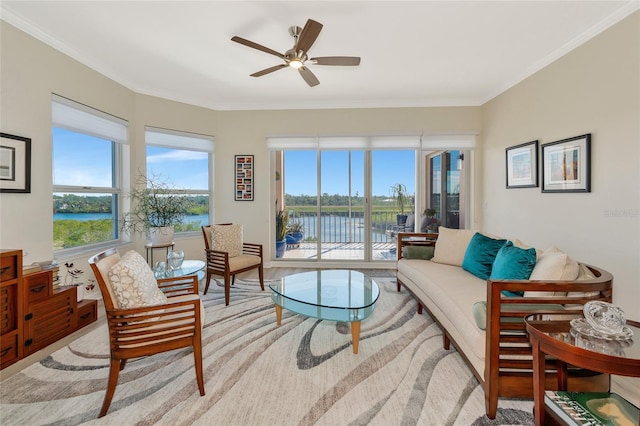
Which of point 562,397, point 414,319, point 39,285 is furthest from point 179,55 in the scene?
point 562,397

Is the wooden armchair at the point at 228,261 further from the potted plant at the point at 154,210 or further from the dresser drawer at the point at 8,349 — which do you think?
the dresser drawer at the point at 8,349

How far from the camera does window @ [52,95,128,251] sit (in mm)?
3076

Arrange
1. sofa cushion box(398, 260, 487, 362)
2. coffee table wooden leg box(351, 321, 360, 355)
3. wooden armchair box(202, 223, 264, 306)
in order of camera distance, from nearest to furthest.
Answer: sofa cushion box(398, 260, 487, 362) → coffee table wooden leg box(351, 321, 360, 355) → wooden armchair box(202, 223, 264, 306)

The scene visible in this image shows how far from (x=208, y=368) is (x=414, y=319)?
1.98 metres

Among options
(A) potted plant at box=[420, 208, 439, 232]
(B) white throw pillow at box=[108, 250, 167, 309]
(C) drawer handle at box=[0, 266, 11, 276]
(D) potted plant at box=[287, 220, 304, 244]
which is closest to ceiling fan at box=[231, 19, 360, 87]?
(B) white throw pillow at box=[108, 250, 167, 309]

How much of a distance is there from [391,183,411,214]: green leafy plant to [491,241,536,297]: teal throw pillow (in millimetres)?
2728

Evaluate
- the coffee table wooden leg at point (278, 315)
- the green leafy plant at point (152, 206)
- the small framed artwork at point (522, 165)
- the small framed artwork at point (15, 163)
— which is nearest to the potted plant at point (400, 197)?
the small framed artwork at point (522, 165)

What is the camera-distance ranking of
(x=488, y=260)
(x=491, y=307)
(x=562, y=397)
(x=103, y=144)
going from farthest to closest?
(x=103, y=144) → (x=488, y=260) → (x=491, y=307) → (x=562, y=397)

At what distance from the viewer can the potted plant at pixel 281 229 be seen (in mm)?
5074

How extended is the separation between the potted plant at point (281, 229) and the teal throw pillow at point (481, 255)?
10.2 feet

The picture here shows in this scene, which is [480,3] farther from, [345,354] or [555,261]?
[345,354]

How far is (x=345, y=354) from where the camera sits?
2225 millimetres

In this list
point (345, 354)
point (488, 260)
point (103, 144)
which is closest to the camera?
point (345, 354)

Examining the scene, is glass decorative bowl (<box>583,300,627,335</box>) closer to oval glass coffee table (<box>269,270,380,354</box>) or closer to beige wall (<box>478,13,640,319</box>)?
oval glass coffee table (<box>269,270,380,354</box>)
